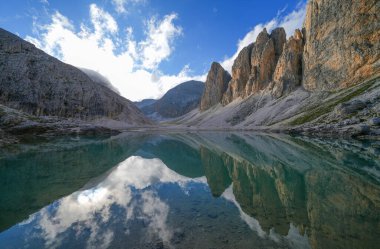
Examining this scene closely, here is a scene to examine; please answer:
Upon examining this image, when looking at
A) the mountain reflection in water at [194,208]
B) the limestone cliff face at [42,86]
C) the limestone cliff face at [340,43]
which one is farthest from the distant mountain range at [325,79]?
the limestone cliff face at [42,86]

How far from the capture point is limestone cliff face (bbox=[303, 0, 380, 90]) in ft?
334

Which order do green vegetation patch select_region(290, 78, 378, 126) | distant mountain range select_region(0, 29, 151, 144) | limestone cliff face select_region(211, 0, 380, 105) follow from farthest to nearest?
distant mountain range select_region(0, 29, 151, 144), limestone cliff face select_region(211, 0, 380, 105), green vegetation patch select_region(290, 78, 378, 126)

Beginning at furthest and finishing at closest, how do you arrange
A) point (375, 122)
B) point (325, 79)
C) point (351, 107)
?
point (325, 79) < point (351, 107) < point (375, 122)

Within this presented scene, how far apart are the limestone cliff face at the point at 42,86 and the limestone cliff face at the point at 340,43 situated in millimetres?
140555

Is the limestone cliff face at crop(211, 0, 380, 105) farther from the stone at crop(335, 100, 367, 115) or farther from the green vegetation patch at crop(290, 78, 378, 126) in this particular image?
the stone at crop(335, 100, 367, 115)

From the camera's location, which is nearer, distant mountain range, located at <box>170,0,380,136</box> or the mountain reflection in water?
the mountain reflection in water

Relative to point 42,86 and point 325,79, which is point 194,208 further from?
point 42,86

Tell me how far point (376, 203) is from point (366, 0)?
127983 millimetres

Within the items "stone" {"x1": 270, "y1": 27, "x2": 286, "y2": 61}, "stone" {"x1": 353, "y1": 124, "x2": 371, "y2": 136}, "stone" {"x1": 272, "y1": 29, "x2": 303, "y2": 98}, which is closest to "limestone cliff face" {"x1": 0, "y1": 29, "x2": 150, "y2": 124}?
"stone" {"x1": 272, "y1": 29, "x2": 303, "y2": 98}

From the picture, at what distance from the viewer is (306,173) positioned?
76.0ft

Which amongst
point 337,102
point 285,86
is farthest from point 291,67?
point 337,102

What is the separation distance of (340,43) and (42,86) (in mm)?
168002

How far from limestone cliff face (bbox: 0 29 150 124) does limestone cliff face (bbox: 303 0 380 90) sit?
140555 millimetres

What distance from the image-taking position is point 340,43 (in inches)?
4569
